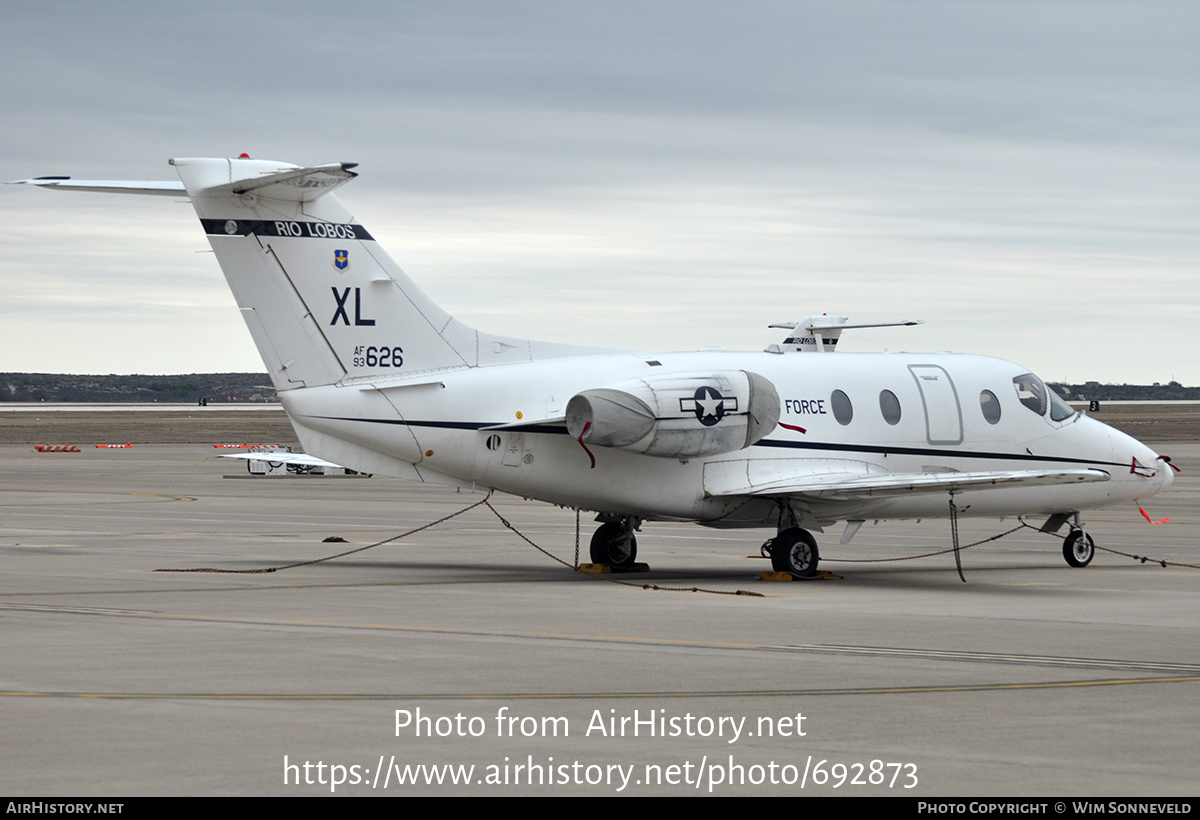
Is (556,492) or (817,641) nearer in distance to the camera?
(817,641)

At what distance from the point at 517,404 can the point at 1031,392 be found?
10327mm

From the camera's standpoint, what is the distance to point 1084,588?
23.3 m

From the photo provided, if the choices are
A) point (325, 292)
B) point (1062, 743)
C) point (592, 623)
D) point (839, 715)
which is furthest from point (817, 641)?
point (325, 292)

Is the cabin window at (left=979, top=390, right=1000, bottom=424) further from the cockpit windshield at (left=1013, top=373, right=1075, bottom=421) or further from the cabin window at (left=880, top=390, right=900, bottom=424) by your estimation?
the cabin window at (left=880, top=390, right=900, bottom=424)

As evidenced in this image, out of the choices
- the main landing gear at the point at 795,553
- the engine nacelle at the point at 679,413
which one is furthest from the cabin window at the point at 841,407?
the main landing gear at the point at 795,553

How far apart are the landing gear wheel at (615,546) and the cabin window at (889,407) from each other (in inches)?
193

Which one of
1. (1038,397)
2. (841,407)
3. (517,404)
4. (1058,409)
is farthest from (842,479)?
(1058,409)

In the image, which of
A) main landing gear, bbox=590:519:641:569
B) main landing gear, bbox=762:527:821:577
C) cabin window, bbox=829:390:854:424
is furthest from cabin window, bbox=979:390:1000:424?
main landing gear, bbox=590:519:641:569

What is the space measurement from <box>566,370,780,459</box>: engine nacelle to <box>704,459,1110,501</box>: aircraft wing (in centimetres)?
70

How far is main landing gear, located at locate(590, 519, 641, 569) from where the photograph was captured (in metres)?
26.3

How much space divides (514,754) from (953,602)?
1213 centimetres

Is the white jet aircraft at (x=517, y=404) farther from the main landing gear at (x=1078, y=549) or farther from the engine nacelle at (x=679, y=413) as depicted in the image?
the main landing gear at (x=1078, y=549)

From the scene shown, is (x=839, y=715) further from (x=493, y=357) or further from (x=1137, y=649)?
(x=493, y=357)

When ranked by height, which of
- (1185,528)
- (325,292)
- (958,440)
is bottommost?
(1185,528)
